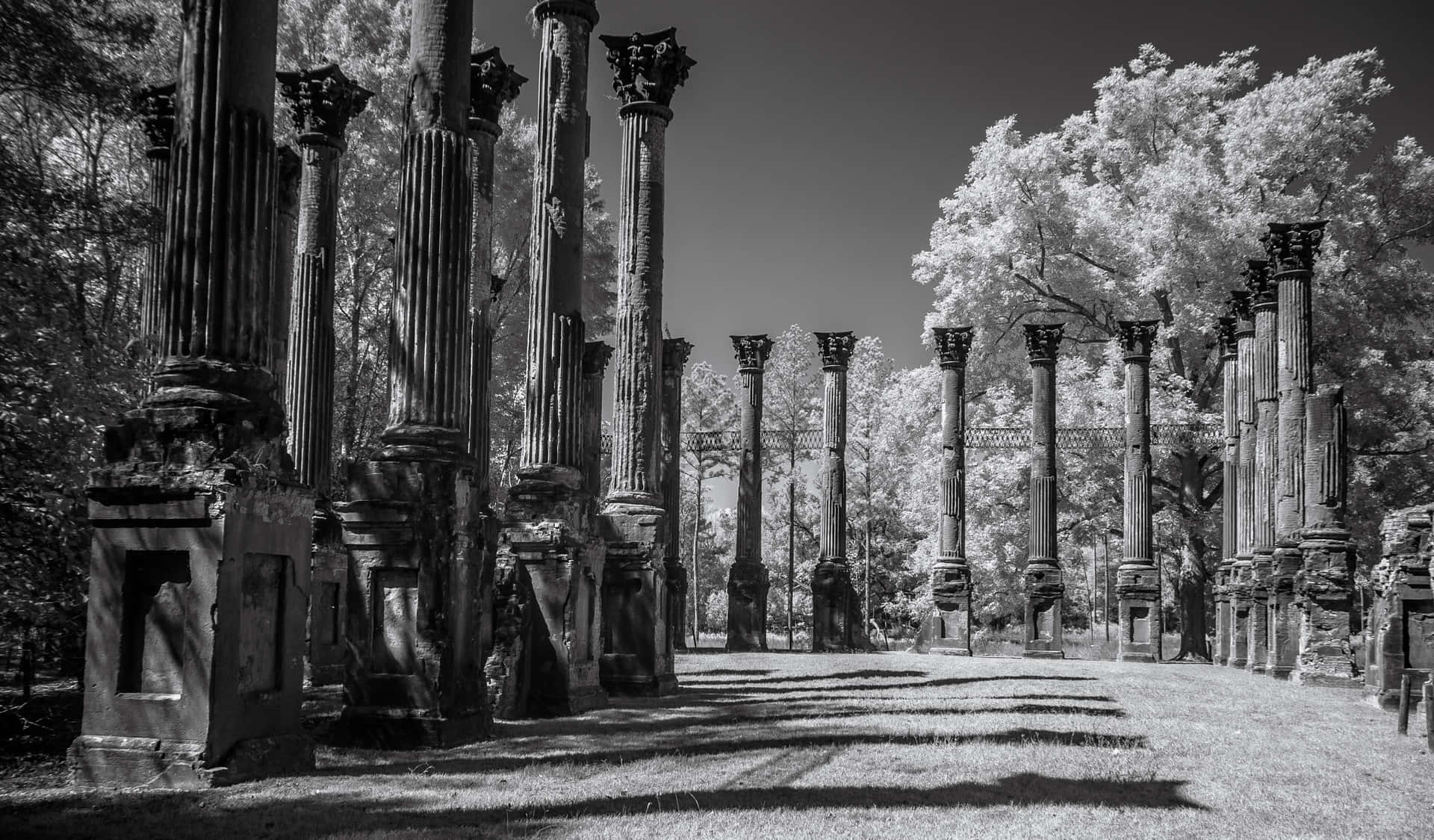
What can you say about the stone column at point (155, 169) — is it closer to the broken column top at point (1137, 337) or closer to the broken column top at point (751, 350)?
the broken column top at point (751, 350)

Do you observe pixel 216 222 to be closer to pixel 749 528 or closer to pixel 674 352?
pixel 674 352

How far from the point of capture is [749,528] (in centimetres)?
3312

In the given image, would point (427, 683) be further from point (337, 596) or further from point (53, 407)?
point (337, 596)

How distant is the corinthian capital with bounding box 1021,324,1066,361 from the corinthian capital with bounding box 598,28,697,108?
741 inches

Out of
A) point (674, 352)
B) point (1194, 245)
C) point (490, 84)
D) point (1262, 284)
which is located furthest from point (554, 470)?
point (1194, 245)

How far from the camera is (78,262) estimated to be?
12.3m

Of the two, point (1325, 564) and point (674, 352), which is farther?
point (674, 352)

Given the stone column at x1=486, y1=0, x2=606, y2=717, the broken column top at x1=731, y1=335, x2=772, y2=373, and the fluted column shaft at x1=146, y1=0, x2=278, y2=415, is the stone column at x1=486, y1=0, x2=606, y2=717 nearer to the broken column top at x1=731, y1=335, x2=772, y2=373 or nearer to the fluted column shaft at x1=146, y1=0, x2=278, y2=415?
the fluted column shaft at x1=146, y1=0, x2=278, y2=415

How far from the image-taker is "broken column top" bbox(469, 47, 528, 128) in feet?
46.9

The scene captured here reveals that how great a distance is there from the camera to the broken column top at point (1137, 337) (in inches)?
1249

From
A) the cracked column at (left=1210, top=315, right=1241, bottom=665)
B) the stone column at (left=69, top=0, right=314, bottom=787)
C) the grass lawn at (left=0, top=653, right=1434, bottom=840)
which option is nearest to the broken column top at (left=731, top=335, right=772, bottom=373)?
the cracked column at (left=1210, top=315, right=1241, bottom=665)

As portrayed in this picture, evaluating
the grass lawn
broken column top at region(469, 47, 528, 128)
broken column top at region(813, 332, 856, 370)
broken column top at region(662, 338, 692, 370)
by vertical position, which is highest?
broken column top at region(469, 47, 528, 128)

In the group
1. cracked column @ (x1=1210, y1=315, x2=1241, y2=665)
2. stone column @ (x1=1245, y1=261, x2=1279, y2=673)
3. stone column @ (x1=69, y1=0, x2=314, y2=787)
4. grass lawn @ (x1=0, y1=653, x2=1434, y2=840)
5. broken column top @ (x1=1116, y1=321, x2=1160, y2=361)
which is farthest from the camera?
broken column top @ (x1=1116, y1=321, x2=1160, y2=361)

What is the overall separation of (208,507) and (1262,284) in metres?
25.4
